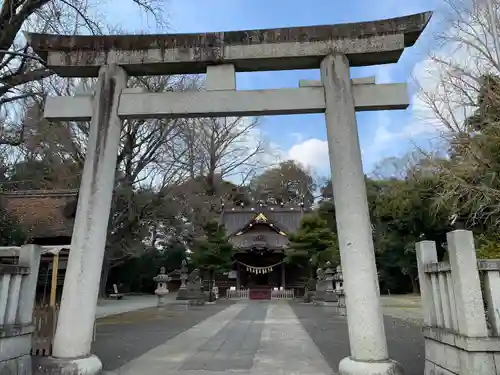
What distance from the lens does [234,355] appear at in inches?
271

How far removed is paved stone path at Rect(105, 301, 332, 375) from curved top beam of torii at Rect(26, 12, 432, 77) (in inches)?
174

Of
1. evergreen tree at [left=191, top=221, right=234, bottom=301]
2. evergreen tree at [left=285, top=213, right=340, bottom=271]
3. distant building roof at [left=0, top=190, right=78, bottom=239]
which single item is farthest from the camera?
evergreen tree at [left=191, top=221, right=234, bottom=301]

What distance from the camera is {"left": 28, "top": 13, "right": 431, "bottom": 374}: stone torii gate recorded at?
486 centimetres

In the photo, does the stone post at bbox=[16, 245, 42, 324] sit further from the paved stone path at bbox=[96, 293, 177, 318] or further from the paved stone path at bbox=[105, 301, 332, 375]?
the paved stone path at bbox=[96, 293, 177, 318]

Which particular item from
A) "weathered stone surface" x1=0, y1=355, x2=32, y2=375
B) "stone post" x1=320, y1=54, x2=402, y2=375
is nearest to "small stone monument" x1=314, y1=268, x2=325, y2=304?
"stone post" x1=320, y1=54, x2=402, y2=375

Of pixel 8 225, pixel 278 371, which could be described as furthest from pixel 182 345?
pixel 8 225

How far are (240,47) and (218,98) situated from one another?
839 millimetres

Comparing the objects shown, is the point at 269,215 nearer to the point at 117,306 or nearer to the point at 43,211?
the point at 117,306

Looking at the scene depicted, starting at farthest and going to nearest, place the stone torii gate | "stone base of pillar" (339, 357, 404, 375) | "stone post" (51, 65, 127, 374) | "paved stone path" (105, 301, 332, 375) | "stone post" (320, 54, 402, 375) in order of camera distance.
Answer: "paved stone path" (105, 301, 332, 375) → the stone torii gate → "stone post" (51, 65, 127, 374) → "stone post" (320, 54, 402, 375) → "stone base of pillar" (339, 357, 404, 375)

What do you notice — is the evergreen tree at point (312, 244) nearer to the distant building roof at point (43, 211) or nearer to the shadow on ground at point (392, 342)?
the shadow on ground at point (392, 342)

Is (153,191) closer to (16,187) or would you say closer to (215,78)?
(16,187)

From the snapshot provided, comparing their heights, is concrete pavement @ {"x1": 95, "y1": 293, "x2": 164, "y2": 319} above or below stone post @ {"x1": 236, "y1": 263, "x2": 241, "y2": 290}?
below

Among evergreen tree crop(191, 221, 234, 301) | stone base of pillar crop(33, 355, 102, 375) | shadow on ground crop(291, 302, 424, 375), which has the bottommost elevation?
shadow on ground crop(291, 302, 424, 375)

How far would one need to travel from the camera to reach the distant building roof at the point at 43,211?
13375 mm
